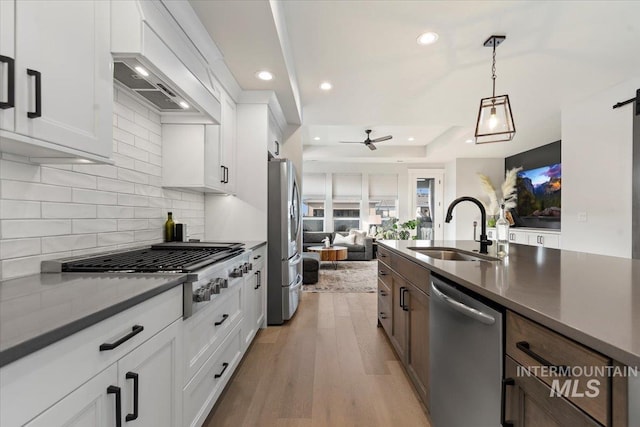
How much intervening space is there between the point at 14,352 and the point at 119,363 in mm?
352

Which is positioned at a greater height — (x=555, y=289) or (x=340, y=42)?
(x=340, y=42)

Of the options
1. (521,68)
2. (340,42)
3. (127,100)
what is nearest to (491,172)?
(521,68)

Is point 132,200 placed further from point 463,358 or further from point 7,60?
point 463,358

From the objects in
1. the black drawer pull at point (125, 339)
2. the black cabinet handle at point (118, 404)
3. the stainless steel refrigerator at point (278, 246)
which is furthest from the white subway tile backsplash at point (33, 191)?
the stainless steel refrigerator at point (278, 246)

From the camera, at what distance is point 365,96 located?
3787mm

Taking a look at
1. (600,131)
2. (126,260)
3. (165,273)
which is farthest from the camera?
(600,131)

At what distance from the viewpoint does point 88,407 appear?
757 mm

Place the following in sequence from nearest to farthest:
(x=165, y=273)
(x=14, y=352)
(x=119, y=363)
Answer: (x=14, y=352) < (x=119, y=363) < (x=165, y=273)

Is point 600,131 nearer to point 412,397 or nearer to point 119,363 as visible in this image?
point 412,397

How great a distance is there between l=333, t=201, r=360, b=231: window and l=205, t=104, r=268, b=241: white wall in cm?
553

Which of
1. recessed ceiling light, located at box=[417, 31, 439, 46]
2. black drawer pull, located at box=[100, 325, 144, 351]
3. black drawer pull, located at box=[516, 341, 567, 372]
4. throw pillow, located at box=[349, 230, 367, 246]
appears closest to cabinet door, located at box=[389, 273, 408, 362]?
black drawer pull, located at box=[516, 341, 567, 372]

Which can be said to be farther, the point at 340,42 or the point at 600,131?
the point at 600,131

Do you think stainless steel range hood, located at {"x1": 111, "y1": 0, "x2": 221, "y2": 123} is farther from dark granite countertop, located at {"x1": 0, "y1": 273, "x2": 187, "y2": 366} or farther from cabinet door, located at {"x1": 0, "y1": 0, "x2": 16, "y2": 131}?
dark granite countertop, located at {"x1": 0, "y1": 273, "x2": 187, "y2": 366}

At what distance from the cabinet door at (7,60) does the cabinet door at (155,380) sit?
2.52ft
